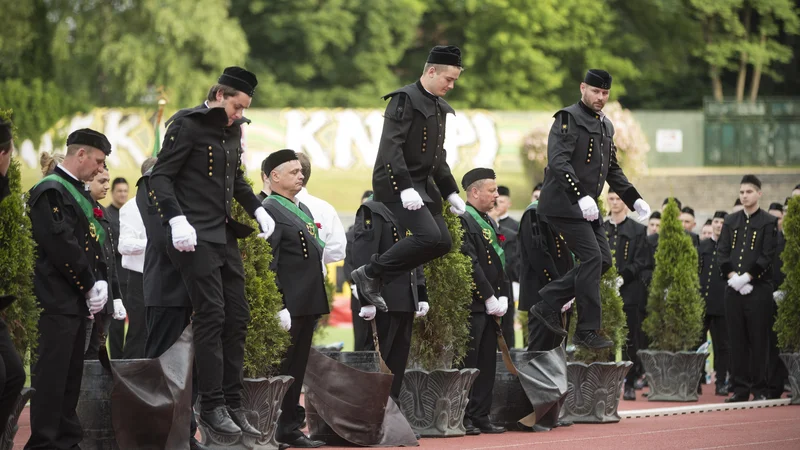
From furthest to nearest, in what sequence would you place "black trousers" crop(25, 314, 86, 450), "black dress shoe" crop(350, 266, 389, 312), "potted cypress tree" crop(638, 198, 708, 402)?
1. "potted cypress tree" crop(638, 198, 708, 402)
2. "black dress shoe" crop(350, 266, 389, 312)
3. "black trousers" crop(25, 314, 86, 450)

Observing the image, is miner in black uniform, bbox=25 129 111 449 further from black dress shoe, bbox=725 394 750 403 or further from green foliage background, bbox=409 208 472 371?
black dress shoe, bbox=725 394 750 403

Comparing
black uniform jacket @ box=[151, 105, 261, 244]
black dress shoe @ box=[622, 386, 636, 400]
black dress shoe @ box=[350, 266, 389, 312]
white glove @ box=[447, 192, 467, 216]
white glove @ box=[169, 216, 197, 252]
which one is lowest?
black dress shoe @ box=[622, 386, 636, 400]

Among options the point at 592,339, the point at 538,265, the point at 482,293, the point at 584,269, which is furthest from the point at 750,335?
the point at 482,293

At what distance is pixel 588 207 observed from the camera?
9742mm

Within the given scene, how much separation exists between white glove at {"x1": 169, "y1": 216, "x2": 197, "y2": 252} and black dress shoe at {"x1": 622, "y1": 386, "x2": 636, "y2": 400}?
8.26 m

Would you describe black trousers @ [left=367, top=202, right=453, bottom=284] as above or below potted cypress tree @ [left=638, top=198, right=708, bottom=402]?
above

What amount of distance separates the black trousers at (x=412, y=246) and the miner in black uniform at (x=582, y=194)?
1.23m

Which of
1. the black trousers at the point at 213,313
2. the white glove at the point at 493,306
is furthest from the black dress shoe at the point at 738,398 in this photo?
the black trousers at the point at 213,313

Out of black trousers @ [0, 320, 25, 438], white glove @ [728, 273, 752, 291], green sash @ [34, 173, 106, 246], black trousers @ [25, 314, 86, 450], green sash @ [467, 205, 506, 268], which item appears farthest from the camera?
white glove @ [728, 273, 752, 291]

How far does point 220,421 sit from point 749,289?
7.92 m

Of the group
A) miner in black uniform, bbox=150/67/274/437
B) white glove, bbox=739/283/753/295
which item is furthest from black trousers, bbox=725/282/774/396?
miner in black uniform, bbox=150/67/274/437

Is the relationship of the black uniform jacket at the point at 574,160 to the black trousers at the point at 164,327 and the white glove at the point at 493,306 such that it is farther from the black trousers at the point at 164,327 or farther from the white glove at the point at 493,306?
the black trousers at the point at 164,327

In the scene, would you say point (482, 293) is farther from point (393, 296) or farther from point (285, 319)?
point (285, 319)

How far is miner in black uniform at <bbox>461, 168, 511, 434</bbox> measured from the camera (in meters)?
10.5
